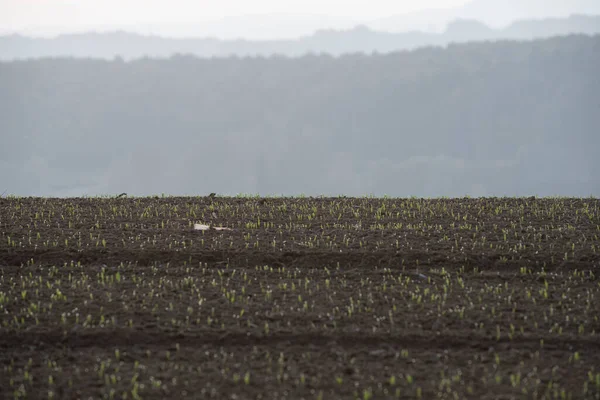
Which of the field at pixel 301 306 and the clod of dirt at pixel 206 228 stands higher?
the clod of dirt at pixel 206 228

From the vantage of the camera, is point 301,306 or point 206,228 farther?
point 206,228

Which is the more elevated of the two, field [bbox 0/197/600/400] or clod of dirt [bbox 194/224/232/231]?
clod of dirt [bbox 194/224/232/231]

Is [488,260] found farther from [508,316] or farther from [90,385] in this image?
[90,385]

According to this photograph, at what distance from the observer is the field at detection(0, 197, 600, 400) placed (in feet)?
16.6

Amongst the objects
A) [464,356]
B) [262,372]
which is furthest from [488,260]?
[262,372]

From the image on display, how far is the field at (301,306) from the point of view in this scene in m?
5.05

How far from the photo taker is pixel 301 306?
257 inches

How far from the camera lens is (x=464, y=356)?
5414 mm

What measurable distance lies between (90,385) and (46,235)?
4.95 meters

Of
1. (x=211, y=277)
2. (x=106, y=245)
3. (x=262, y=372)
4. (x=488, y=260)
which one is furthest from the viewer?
(x=106, y=245)

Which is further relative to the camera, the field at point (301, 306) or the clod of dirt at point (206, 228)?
the clod of dirt at point (206, 228)

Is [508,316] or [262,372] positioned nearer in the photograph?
[262,372]

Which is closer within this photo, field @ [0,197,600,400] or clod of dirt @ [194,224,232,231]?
field @ [0,197,600,400]

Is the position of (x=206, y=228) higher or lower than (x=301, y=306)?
higher
